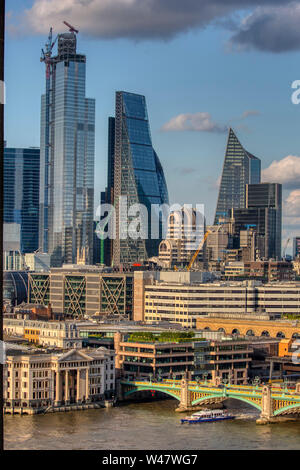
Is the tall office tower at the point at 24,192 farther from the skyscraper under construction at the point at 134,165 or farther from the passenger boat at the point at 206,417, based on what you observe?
the passenger boat at the point at 206,417

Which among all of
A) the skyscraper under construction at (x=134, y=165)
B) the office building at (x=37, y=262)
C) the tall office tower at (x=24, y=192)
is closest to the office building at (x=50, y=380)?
the office building at (x=37, y=262)

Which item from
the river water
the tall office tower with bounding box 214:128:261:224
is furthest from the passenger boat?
the tall office tower with bounding box 214:128:261:224

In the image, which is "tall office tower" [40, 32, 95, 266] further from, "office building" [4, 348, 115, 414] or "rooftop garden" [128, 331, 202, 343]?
"office building" [4, 348, 115, 414]

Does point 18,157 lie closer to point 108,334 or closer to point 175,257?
point 175,257

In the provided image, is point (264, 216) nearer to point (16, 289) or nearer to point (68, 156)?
point (68, 156)

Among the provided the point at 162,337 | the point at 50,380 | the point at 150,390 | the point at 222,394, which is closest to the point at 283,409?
the point at 222,394

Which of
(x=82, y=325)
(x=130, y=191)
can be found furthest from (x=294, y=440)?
(x=130, y=191)
